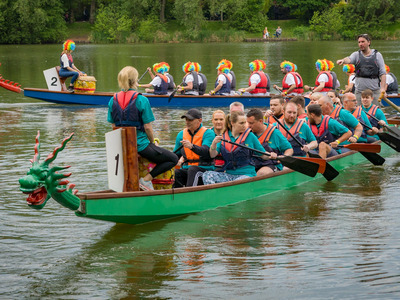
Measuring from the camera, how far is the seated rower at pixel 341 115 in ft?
38.3

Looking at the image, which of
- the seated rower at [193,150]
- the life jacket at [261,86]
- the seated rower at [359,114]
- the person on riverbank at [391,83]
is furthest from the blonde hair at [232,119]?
the life jacket at [261,86]

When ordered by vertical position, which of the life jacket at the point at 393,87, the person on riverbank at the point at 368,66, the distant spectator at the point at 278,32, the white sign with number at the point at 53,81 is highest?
the distant spectator at the point at 278,32

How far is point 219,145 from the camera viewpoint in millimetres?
9328

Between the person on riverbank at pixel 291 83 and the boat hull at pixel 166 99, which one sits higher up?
the person on riverbank at pixel 291 83

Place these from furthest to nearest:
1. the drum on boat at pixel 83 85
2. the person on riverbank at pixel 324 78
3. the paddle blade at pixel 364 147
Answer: the drum on boat at pixel 83 85 < the person on riverbank at pixel 324 78 < the paddle blade at pixel 364 147

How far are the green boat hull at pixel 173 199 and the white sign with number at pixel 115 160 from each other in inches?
6.5

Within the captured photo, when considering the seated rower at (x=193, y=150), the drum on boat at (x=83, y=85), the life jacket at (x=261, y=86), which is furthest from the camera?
the drum on boat at (x=83, y=85)

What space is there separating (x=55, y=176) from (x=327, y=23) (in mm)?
60990

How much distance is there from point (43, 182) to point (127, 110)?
1.39 metres

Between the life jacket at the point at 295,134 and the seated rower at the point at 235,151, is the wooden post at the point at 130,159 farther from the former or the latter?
the life jacket at the point at 295,134

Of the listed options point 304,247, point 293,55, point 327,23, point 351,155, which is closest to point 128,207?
point 304,247

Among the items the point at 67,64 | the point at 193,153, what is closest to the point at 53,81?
the point at 67,64

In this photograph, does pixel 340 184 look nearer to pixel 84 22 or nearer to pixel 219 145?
pixel 219 145

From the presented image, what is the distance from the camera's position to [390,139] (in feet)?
41.5
